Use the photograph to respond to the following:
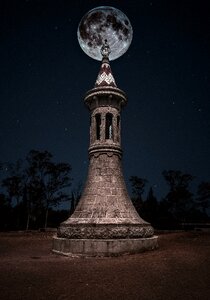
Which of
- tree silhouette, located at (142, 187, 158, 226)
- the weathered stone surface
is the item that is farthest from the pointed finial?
tree silhouette, located at (142, 187, 158, 226)

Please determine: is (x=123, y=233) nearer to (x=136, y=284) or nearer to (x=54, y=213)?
(x=136, y=284)

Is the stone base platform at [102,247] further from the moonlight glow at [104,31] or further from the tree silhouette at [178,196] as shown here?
the tree silhouette at [178,196]

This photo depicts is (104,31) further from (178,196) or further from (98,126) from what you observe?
(178,196)

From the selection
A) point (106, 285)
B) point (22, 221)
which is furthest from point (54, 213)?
point (106, 285)

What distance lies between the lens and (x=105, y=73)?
14648 mm

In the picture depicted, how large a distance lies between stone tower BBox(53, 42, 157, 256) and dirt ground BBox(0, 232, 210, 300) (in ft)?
3.33

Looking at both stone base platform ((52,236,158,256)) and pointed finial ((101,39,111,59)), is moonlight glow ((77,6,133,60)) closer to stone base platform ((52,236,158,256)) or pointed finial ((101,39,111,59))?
pointed finial ((101,39,111,59))

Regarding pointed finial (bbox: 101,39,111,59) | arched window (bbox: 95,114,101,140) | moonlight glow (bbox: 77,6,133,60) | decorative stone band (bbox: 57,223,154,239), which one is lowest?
decorative stone band (bbox: 57,223,154,239)

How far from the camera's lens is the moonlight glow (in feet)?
46.6

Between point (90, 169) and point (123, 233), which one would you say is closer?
point (123, 233)

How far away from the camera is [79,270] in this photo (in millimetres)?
7836

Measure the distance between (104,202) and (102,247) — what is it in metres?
2.15

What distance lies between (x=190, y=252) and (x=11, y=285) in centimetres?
622

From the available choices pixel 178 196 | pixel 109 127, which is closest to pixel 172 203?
pixel 178 196
